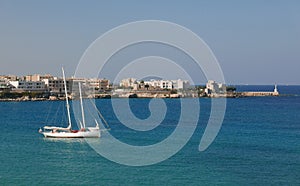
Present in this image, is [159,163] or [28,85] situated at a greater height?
[28,85]

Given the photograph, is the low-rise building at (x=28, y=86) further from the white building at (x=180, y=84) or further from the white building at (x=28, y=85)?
the white building at (x=180, y=84)

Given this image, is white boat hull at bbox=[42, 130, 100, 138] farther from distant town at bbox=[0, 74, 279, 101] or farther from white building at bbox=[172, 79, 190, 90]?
white building at bbox=[172, 79, 190, 90]

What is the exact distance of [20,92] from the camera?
229 ft

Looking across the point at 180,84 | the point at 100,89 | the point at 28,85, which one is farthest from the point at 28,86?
the point at 180,84

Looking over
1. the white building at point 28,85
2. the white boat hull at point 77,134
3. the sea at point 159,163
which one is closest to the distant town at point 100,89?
the white building at point 28,85

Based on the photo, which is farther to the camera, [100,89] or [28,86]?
[100,89]

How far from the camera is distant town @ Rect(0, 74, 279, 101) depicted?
69.0m

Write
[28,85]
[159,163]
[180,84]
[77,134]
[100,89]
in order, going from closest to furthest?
1. [159,163]
2. [77,134]
3. [28,85]
4. [180,84]
5. [100,89]

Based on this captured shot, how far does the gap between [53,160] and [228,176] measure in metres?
6.69

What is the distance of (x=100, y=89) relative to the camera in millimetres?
83125

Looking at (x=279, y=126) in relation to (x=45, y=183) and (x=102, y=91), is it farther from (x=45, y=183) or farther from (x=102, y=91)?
(x=102, y=91)

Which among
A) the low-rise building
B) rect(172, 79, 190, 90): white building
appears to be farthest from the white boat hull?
rect(172, 79, 190, 90): white building

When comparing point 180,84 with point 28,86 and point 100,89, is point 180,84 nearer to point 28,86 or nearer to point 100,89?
point 100,89

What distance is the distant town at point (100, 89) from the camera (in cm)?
6900
